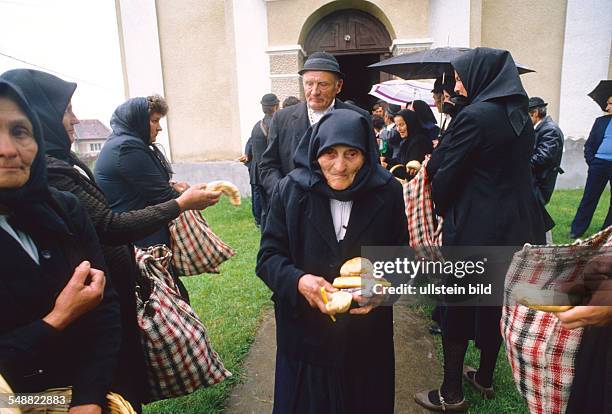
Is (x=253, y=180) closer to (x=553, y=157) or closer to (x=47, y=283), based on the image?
(x=553, y=157)

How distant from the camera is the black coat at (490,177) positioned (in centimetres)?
245

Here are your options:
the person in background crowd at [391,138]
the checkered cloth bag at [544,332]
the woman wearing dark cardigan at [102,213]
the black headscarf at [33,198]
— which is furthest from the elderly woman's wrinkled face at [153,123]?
the person in background crowd at [391,138]

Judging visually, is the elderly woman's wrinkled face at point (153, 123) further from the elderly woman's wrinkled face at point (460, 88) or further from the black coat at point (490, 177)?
the elderly woman's wrinkled face at point (460, 88)

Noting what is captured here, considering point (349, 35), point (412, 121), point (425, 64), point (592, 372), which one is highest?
point (349, 35)

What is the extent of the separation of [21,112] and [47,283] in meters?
0.57

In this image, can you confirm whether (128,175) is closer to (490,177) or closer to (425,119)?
(490,177)

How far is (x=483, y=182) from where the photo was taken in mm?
2512

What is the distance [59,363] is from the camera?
56.1 inches

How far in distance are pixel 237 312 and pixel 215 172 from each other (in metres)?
6.46

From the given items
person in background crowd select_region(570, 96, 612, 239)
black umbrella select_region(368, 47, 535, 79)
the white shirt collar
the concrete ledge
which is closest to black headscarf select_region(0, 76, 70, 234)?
the white shirt collar

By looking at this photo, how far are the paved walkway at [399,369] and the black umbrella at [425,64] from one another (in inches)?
108

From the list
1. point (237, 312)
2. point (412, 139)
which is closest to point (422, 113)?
point (412, 139)

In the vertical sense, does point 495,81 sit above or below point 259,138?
above

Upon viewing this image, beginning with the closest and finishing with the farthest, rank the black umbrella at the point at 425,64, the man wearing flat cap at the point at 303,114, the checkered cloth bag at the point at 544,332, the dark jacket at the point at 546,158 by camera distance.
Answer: the checkered cloth bag at the point at 544,332, the man wearing flat cap at the point at 303,114, the black umbrella at the point at 425,64, the dark jacket at the point at 546,158
